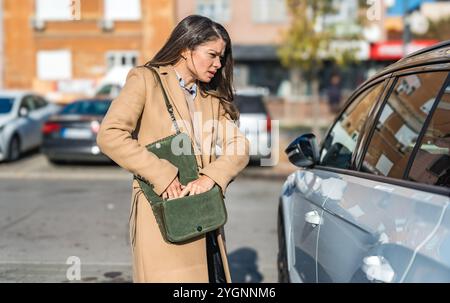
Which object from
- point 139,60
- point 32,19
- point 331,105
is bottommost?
point 331,105

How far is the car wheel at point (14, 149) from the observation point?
43.0 feet

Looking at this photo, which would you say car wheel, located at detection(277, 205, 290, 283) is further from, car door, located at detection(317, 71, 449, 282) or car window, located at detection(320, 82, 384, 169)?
car door, located at detection(317, 71, 449, 282)

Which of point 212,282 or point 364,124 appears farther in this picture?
point 364,124

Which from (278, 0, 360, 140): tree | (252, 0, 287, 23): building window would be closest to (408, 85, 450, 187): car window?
(278, 0, 360, 140): tree

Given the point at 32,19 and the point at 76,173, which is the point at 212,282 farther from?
the point at 32,19

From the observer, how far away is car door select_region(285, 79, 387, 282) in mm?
3186

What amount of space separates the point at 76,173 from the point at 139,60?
705 inches

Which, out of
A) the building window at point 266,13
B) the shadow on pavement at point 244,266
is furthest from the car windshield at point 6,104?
the building window at point 266,13

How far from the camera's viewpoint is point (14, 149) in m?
13.3

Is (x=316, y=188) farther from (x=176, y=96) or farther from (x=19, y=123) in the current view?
(x=19, y=123)

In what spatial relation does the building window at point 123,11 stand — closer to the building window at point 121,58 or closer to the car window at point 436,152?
the building window at point 121,58

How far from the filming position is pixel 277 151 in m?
15.3

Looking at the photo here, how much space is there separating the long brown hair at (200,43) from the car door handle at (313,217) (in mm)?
633

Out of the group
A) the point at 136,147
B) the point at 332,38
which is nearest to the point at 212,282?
the point at 136,147
